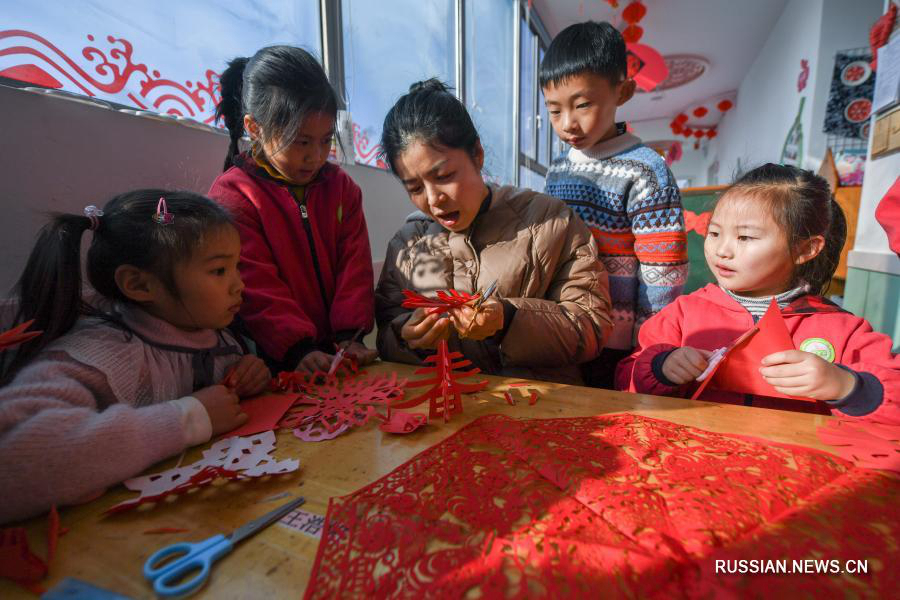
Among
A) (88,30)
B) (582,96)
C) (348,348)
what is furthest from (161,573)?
(582,96)

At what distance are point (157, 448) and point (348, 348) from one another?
0.50 meters

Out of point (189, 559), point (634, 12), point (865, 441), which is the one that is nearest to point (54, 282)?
point (189, 559)

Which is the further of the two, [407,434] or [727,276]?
[727,276]

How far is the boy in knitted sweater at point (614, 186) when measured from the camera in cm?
116

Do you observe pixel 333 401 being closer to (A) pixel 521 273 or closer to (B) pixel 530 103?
(A) pixel 521 273

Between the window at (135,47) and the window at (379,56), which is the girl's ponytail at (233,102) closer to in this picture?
the window at (135,47)

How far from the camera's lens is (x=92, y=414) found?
0.51 metres

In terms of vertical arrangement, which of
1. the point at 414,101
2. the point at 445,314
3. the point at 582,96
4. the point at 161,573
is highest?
the point at 582,96

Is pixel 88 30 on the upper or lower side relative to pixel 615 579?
upper

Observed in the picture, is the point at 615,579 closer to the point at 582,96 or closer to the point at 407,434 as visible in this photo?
the point at 407,434

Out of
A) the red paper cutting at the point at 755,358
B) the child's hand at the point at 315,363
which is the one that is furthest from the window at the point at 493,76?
the red paper cutting at the point at 755,358

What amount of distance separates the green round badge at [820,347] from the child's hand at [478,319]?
0.59 metres

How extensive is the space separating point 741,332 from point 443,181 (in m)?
0.72

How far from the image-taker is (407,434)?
60cm
